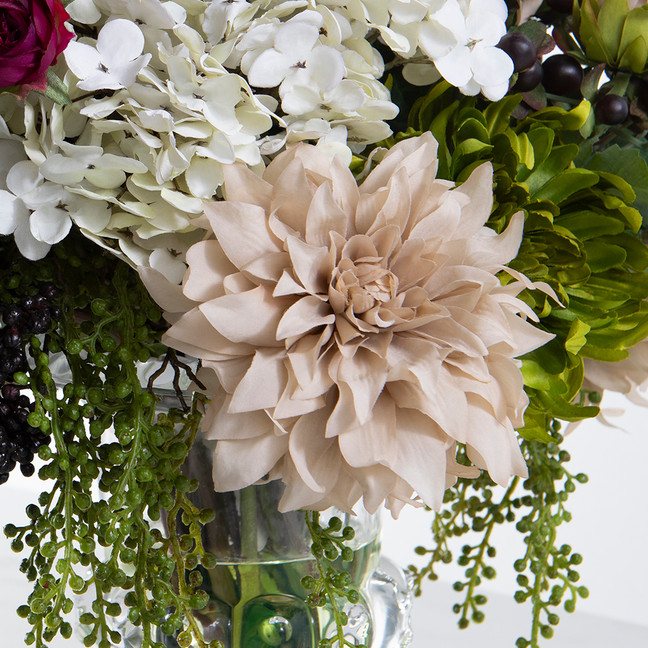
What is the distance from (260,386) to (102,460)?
3.1 inches

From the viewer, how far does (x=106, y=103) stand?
0.29 m

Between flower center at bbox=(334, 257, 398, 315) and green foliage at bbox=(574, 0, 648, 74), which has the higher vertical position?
green foliage at bbox=(574, 0, 648, 74)

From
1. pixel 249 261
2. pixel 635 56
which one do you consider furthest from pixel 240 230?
pixel 635 56

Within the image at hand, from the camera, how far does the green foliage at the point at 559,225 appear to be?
0.36 m

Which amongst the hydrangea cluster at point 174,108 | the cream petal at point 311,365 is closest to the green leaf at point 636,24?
the hydrangea cluster at point 174,108

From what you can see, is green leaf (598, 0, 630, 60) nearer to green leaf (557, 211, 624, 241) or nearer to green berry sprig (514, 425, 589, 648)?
green leaf (557, 211, 624, 241)

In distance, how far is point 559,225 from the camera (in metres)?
0.37

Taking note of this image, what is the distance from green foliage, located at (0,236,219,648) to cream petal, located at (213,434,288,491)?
0.02 meters

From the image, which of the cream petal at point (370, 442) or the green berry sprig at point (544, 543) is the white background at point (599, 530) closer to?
the green berry sprig at point (544, 543)

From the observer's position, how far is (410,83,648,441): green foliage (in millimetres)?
355

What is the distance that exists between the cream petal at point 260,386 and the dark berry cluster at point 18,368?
75 mm

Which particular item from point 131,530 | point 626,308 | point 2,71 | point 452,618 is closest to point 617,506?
point 452,618

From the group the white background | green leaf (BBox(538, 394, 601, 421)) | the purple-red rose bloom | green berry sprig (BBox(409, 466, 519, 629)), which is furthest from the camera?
the white background

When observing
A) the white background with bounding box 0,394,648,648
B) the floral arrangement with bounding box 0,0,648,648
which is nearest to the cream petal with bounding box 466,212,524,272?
the floral arrangement with bounding box 0,0,648,648
